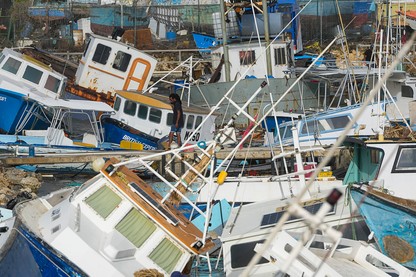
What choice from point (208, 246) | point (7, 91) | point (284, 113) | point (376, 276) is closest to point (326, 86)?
point (284, 113)

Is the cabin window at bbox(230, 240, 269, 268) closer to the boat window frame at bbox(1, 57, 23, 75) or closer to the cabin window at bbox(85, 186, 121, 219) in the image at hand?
the cabin window at bbox(85, 186, 121, 219)

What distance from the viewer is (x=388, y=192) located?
535 inches

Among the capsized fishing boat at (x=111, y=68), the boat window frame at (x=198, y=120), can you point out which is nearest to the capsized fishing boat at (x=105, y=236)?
the boat window frame at (x=198, y=120)

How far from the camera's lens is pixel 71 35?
3872 cm

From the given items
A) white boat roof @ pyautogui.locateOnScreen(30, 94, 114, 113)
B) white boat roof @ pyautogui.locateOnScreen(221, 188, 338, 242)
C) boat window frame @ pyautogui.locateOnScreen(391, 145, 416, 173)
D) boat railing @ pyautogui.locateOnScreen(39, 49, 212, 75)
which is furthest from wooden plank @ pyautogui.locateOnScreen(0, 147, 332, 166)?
boat railing @ pyautogui.locateOnScreen(39, 49, 212, 75)

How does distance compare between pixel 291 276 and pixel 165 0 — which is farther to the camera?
pixel 165 0

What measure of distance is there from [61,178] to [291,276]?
11.5m

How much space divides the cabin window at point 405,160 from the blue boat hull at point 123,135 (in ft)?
29.9

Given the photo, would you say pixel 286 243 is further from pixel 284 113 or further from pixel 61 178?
pixel 284 113

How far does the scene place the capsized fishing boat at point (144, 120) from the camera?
22984 millimetres

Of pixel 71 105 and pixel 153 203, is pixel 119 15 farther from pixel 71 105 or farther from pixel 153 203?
pixel 153 203

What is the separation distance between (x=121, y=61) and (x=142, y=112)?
14.2ft

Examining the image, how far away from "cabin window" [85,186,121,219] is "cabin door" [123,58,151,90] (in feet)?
50.0

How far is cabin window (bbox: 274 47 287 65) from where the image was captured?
29.7 meters
